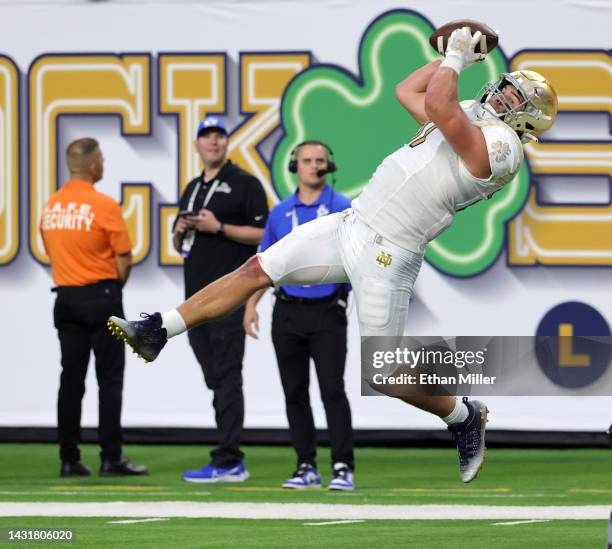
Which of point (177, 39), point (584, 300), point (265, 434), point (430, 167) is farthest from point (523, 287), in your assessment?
point (430, 167)

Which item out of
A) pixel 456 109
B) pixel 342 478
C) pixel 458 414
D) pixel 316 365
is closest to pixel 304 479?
pixel 342 478

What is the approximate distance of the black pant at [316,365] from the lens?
9.65m

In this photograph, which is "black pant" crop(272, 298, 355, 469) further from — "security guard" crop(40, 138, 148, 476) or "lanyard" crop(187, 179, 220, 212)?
"security guard" crop(40, 138, 148, 476)

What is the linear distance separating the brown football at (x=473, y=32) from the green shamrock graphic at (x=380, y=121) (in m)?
4.68

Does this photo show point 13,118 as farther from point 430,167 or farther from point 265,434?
point 430,167

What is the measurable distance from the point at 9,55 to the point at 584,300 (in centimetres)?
477

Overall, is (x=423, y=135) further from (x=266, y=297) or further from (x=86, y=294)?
(x=266, y=297)

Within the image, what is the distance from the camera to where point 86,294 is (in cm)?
1038

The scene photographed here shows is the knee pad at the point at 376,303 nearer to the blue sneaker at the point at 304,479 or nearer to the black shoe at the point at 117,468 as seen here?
the blue sneaker at the point at 304,479

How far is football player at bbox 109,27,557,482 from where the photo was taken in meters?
6.97

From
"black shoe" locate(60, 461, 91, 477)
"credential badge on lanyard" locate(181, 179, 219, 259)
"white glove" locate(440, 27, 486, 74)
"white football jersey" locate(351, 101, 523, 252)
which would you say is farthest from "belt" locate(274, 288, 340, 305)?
"white glove" locate(440, 27, 486, 74)

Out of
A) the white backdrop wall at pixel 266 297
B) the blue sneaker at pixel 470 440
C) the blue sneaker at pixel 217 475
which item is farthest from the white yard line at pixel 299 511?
the white backdrop wall at pixel 266 297

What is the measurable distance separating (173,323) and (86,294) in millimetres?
3452

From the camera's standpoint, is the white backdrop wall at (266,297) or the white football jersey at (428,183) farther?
the white backdrop wall at (266,297)
